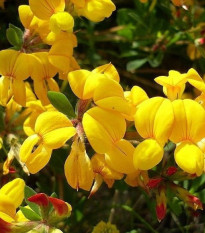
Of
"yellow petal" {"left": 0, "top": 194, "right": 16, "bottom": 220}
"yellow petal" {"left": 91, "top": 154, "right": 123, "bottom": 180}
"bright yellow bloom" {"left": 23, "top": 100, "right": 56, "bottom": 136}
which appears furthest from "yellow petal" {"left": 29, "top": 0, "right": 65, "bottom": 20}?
"yellow petal" {"left": 0, "top": 194, "right": 16, "bottom": 220}

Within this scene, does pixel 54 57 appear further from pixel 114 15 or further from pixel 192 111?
pixel 114 15

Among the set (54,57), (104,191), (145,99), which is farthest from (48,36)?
(104,191)

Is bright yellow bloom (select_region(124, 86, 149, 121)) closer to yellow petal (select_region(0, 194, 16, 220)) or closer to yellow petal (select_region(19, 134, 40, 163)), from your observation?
yellow petal (select_region(19, 134, 40, 163))

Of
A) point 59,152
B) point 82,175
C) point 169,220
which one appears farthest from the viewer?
point 169,220

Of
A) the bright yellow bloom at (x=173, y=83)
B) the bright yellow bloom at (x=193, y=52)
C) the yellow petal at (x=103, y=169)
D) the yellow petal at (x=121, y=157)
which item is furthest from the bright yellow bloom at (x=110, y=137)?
the bright yellow bloom at (x=193, y=52)

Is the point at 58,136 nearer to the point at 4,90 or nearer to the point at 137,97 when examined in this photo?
the point at 137,97

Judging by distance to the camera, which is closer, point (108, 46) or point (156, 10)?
point (156, 10)

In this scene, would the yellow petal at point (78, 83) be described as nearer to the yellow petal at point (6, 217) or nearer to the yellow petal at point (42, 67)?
the yellow petal at point (42, 67)
